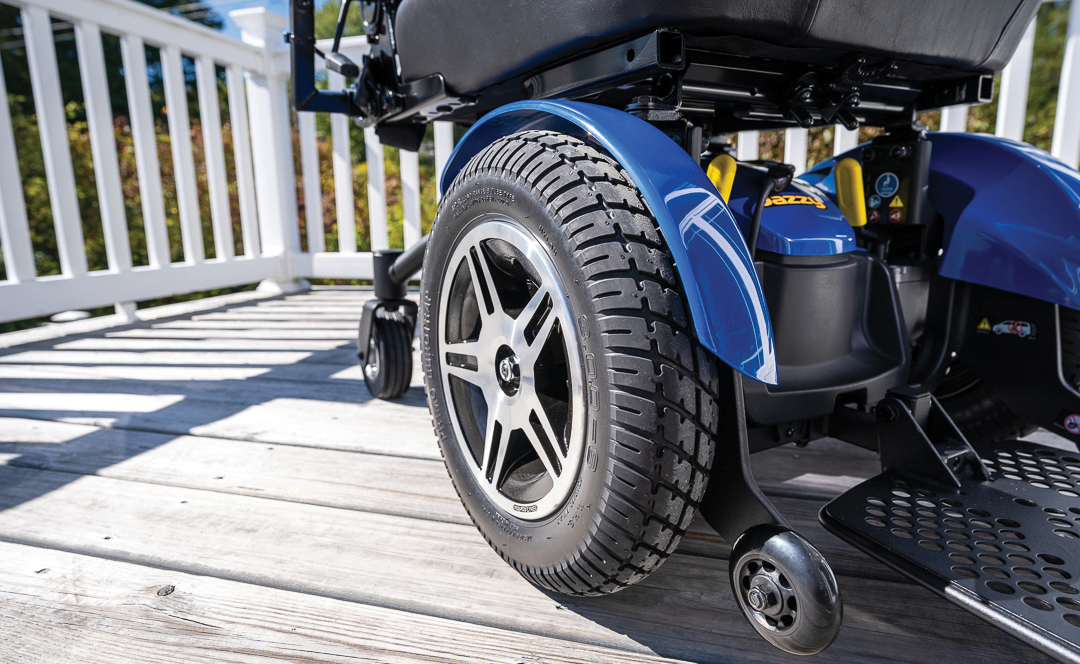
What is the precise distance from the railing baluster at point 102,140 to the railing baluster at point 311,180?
2.33 ft

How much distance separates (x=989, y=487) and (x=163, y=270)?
2740 millimetres

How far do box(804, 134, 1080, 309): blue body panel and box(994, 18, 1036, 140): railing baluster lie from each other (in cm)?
145

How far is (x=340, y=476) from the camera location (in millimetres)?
1041

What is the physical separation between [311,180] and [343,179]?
0.15 meters

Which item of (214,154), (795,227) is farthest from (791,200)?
(214,154)

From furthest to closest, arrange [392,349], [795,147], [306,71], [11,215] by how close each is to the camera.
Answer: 1. [795,147]
2. [11,215]
3. [392,349]
4. [306,71]

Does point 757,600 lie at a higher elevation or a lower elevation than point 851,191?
lower

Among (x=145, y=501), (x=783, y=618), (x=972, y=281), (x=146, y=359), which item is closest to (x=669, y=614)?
(x=783, y=618)

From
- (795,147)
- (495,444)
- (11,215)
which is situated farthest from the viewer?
(795,147)

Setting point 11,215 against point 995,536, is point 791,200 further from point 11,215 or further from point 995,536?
point 11,215

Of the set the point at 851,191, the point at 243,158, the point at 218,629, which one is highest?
the point at 243,158

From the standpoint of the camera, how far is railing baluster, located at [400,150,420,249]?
2.74 meters

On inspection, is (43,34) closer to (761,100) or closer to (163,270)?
(163,270)

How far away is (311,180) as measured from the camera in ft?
9.52
